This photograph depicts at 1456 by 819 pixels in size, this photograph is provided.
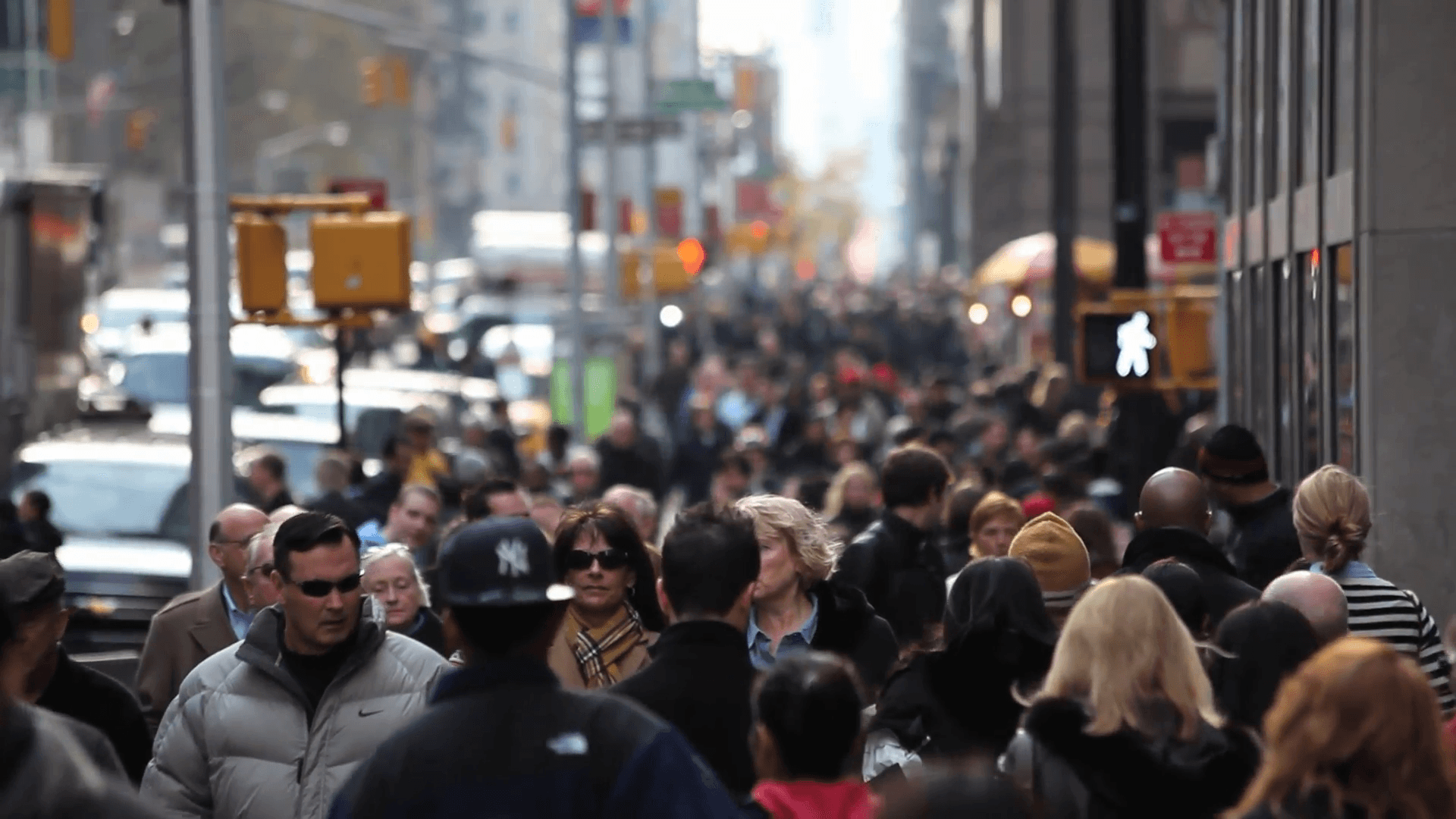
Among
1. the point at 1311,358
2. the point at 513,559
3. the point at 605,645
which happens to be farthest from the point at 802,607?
the point at 1311,358

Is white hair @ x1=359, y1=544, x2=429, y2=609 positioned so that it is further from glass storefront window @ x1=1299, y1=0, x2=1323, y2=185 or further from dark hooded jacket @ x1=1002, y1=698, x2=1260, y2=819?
glass storefront window @ x1=1299, y1=0, x2=1323, y2=185

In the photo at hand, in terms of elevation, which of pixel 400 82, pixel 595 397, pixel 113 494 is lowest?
pixel 595 397

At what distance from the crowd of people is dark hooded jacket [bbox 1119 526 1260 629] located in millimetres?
13

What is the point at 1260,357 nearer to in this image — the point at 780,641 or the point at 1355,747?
the point at 780,641

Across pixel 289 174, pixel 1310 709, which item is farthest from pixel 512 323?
pixel 289 174

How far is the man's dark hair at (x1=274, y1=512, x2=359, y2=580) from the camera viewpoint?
702 cm

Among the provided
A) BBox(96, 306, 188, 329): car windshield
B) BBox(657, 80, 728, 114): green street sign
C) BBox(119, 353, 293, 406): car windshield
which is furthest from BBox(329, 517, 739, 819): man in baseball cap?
BBox(96, 306, 188, 329): car windshield

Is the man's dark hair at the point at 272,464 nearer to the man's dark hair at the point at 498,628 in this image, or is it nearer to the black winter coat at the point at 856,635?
the black winter coat at the point at 856,635

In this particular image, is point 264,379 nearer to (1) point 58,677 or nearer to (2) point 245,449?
(2) point 245,449

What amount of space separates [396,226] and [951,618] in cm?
970

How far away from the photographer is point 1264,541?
10203 mm

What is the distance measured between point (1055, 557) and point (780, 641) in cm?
90

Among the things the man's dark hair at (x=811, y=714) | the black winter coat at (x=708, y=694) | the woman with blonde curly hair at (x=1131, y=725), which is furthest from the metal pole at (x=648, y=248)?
the man's dark hair at (x=811, y=714)

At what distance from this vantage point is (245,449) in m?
20.6
